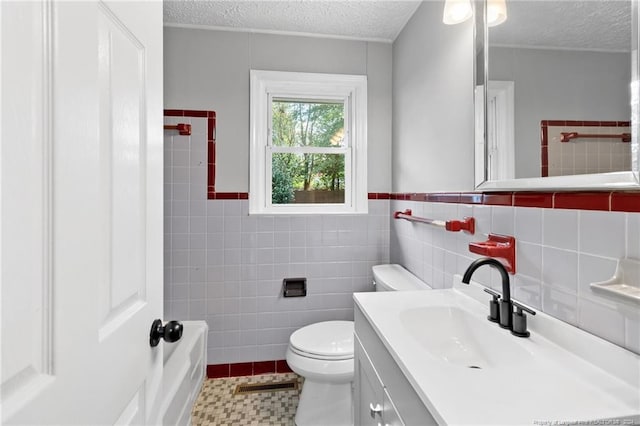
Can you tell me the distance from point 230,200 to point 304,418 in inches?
52.3

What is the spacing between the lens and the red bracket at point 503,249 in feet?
3.34

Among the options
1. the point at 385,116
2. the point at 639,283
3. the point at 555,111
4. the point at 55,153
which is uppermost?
the point at 385,116

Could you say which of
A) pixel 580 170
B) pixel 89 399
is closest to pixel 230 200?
pixel 89 399

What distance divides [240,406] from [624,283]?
183cm

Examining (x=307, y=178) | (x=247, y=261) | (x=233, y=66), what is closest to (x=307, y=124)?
(x=307, y=178)

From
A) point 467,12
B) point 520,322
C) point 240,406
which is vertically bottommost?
point 240,406

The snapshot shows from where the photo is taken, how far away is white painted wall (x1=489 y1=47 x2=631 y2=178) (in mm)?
747

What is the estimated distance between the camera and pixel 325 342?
1.64 m

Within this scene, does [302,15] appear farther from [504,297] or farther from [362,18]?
[504,297]

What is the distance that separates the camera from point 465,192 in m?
1.31

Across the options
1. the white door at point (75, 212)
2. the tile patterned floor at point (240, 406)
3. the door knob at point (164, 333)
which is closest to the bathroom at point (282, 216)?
the tile patterned floor at point (240, 406)

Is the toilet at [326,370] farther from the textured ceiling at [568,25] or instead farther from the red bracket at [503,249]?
the textured ceiling at [568,25]

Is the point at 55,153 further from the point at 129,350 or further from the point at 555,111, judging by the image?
Answer: the point at 555,111

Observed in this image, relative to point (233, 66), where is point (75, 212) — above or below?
below
